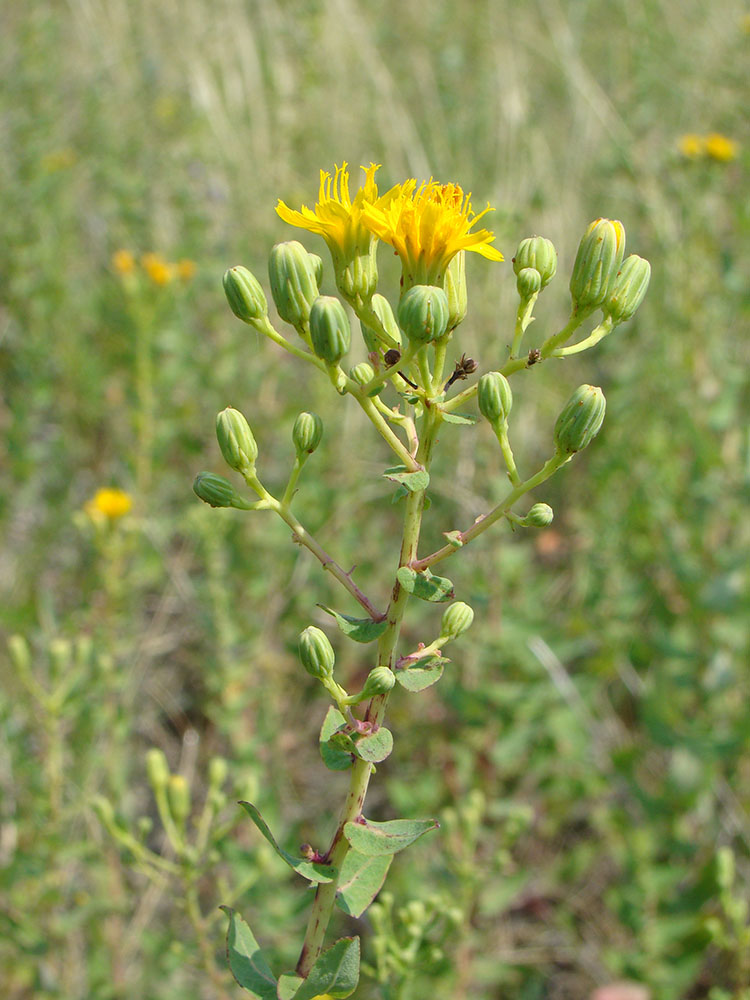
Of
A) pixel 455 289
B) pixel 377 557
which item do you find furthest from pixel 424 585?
pixel 377 557

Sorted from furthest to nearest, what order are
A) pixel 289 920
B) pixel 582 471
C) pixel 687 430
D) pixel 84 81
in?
pixel 84 81 → pixel 582 471 → pixel 687 430 → pixel 289 920

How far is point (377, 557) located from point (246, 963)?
241 cm

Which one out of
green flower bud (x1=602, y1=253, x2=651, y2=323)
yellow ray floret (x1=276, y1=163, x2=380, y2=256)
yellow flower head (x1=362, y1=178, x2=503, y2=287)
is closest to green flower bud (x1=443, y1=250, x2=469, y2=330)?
yellow flower head (x1=362, y1=178, x2=503, y2=287)

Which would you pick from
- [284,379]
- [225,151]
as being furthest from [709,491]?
[225,151]

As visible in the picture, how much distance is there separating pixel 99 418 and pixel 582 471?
7.79ft

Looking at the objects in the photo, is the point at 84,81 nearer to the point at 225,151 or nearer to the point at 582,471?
the point at 225,151

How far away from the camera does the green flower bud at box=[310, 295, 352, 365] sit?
1.22m

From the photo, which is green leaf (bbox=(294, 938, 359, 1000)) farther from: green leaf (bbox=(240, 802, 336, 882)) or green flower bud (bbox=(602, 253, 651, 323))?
green flower bud (bbox=(602, 253, 651, 323))

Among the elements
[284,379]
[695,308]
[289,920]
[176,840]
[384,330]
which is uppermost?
[384,330]

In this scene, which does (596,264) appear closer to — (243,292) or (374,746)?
(243,292)

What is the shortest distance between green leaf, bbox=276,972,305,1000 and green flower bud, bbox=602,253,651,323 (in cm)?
110

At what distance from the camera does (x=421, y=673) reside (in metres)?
1.23

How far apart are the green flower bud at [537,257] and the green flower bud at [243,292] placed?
406mm

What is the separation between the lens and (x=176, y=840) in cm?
172
